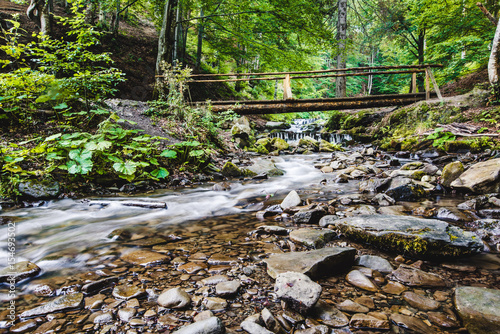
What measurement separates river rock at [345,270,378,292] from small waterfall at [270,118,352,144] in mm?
11578

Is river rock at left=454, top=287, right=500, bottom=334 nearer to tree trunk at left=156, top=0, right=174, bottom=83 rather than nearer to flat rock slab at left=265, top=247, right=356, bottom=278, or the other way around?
flat rock slab at left=265, top=247, right=356, bottom=278

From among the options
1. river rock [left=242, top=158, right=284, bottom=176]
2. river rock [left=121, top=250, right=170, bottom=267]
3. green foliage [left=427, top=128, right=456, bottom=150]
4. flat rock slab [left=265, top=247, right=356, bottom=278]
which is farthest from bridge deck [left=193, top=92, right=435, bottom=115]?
flat rock slab [left=265, top=247, right=356, bottom=278]

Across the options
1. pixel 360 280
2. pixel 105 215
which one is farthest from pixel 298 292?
pixel 105 215

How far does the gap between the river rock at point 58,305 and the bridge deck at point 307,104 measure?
8.53m

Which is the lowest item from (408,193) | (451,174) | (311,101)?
(408,193)

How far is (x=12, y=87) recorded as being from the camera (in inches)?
177

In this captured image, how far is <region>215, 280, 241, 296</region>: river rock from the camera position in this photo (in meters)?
1.68

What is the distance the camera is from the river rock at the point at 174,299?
1.56 metres

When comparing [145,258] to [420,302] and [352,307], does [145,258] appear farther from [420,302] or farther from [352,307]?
[420,302]

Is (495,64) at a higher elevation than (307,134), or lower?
higher

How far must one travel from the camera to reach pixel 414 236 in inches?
88.7

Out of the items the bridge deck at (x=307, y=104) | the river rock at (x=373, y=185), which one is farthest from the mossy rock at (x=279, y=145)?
the river rock at (x=373, y=185)

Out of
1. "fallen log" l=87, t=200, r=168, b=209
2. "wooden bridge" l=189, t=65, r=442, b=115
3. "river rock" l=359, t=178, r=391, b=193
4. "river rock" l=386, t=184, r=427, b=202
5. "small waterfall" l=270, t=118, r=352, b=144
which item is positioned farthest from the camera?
"small waterfall" l=270, t=118, r=352, b=144

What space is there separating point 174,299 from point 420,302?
1697 millimetres
